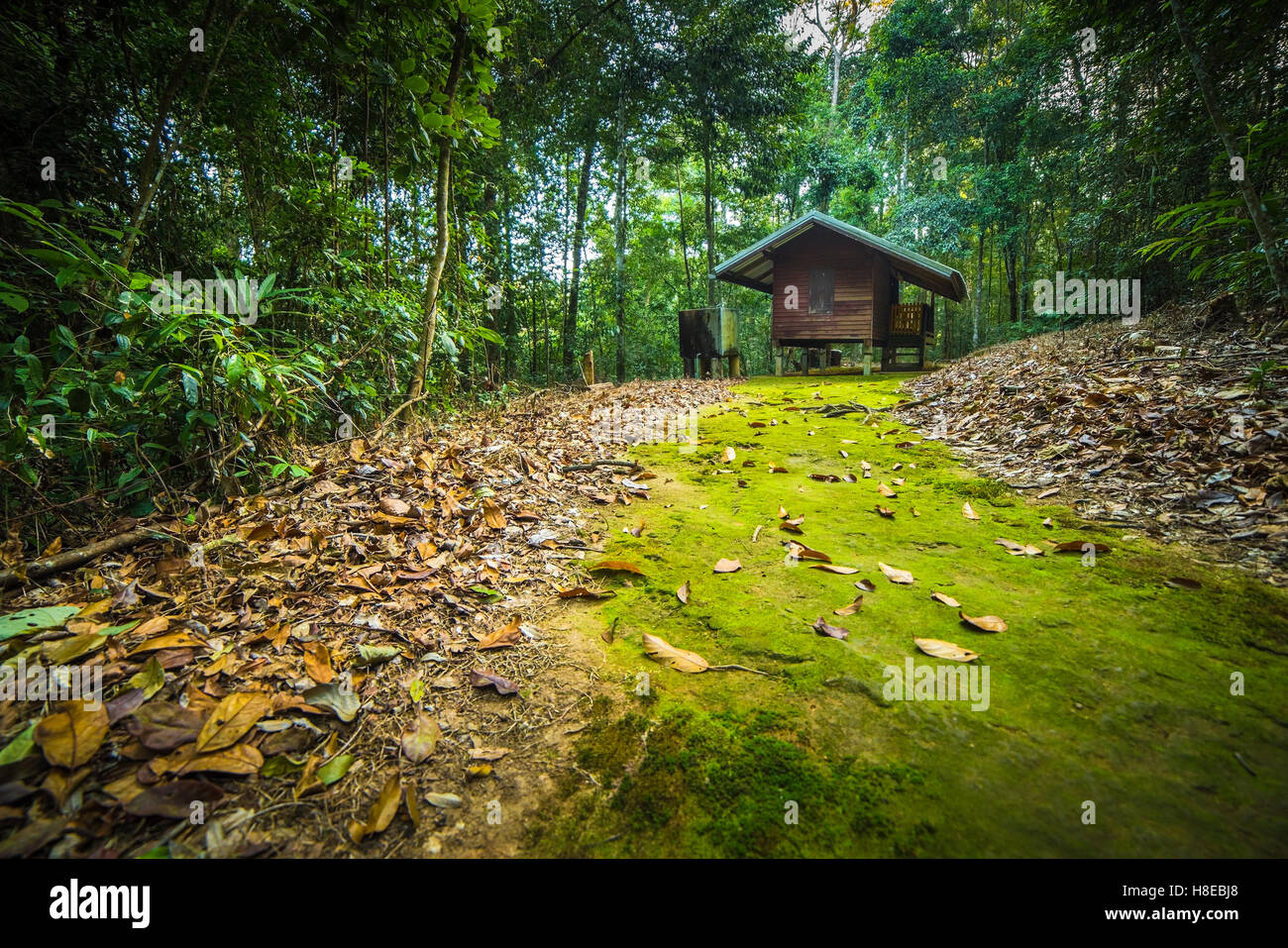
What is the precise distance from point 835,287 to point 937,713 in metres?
13.6

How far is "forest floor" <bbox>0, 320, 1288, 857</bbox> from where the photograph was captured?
1.14 meters

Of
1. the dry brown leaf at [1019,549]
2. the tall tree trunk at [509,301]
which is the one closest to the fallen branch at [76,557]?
the dry brown leaf at [1019,549]

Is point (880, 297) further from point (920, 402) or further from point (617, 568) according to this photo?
point (617, 568)

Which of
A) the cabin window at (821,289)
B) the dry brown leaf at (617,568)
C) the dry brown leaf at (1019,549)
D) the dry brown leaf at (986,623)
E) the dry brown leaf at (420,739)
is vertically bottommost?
the dry brown leaf at (420,739)

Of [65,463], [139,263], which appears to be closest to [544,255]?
[139,263]

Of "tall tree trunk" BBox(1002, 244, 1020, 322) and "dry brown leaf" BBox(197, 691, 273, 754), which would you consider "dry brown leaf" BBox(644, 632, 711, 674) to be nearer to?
"dry brown leaf" BBox(197, 691, 273, 754)

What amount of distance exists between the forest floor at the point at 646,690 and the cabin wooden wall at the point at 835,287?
11.3 meters

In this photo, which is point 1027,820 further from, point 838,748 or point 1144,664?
point 1144,664

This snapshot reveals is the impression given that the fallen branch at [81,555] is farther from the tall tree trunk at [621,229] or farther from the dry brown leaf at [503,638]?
the tall tree trunk at [621,229]

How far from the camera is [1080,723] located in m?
1.39

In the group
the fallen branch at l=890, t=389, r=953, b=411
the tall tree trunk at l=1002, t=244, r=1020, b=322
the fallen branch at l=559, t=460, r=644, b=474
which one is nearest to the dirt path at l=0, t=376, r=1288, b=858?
the fallen branch at l=559, t=460, r=644, b=474

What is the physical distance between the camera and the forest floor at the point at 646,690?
1.14 m

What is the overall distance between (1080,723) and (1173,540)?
1.78 metres

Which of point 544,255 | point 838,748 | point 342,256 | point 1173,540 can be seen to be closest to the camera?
point 838,748
